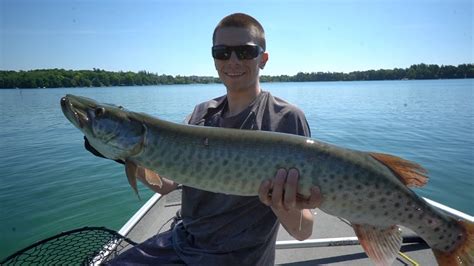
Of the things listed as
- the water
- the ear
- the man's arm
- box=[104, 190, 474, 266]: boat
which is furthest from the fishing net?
the water

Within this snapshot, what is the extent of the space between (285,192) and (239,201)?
50 cm

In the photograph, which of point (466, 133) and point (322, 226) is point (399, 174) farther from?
point (466, 133)

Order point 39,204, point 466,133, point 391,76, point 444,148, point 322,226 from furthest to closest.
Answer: point 391,76 → point 466,133 → point 444,148 → point 39,204 → point 322,226

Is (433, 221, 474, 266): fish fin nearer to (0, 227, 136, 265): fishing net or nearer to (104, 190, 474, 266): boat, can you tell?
(104, 190, 474, 266): boat

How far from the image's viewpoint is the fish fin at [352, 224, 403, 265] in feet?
8.17

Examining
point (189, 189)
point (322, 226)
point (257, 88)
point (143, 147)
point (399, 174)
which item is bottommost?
point (322, 226)

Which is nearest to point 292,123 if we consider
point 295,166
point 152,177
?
point 295,166

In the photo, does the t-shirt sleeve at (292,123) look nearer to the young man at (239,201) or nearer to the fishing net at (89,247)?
the young man at (239,201)

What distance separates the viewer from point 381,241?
2.51 meters

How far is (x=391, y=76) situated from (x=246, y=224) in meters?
137

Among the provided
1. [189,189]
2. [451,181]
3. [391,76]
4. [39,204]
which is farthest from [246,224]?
[391,76]

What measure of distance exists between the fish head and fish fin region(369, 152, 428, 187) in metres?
1.83

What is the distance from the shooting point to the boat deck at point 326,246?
12.2 feet

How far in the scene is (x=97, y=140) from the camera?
2678 millimetres
